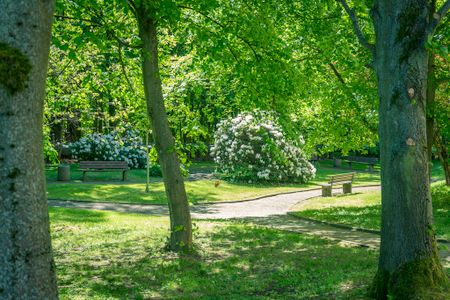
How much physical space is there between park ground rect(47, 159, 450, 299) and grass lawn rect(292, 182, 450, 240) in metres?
0.09

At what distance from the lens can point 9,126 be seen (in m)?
4.02

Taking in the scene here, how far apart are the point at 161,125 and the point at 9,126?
600cm

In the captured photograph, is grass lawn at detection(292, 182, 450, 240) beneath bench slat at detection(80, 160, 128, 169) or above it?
beneath

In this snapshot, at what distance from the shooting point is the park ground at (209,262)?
738cm

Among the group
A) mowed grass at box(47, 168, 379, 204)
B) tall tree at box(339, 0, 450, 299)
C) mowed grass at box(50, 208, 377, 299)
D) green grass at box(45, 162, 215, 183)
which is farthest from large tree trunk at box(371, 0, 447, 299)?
green grass at box(45, 162, 215, 183)

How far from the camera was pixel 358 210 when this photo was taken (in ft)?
60.8

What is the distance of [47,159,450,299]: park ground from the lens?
24.2ft

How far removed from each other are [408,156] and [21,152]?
4532 millimetres

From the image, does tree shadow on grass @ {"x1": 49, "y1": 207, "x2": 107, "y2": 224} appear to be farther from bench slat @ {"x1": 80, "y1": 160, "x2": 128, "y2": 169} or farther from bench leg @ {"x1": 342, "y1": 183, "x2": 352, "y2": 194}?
bench leg @ {"x1": 342, "y1": 183, "x2": 352, "y2": 194}

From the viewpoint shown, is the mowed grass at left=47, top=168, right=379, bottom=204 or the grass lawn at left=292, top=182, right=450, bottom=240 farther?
the mowed grass at left=47, top=168, right=379, bottom=204

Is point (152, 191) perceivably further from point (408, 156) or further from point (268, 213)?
point (408, 156)

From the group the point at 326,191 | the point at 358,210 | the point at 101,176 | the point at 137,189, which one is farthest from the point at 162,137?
the point at 101,176

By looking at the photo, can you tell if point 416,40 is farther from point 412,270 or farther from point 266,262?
point 266,262

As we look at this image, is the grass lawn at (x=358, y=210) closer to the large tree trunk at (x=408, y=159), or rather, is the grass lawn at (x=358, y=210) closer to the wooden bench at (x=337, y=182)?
the wooden bench at (x=337, y=182)
